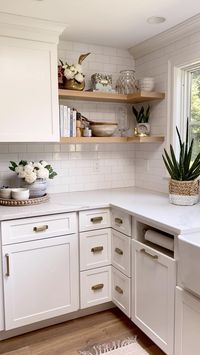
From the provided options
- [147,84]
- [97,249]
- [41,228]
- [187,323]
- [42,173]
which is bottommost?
[187,323]

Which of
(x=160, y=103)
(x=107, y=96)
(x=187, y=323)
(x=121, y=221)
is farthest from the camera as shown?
(x=160, y=103)

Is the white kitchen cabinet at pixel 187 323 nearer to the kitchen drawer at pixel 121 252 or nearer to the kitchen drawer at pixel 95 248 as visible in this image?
the kitchen drawer at pixel 121 252

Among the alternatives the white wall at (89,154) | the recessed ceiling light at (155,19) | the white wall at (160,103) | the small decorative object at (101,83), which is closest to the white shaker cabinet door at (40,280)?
the white wall at (89,154)

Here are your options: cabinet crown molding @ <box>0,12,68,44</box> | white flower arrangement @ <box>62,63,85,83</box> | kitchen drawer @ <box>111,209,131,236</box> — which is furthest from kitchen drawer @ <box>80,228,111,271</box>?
cabinet crown molding @ <box>0,12,68,44</box>

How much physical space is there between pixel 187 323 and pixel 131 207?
824 millimetres

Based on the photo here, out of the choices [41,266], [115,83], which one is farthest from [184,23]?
[41,266]

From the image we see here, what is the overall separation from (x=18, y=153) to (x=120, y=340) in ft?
5.45

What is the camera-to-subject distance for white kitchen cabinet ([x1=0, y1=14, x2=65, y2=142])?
7.03ft

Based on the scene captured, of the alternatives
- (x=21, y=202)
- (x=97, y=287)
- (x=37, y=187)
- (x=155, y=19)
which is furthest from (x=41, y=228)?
(x=155, y=19)

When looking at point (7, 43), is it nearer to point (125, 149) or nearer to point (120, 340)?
point (125, 149)

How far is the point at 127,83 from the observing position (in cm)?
281

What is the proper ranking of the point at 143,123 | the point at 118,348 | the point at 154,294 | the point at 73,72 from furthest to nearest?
the point at 143,123 < the point at 73,72 < the point at 118,348 < the point at 154,294

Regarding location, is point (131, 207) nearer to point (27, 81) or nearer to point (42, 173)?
point (42, 173)

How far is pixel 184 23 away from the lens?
2250 mm
